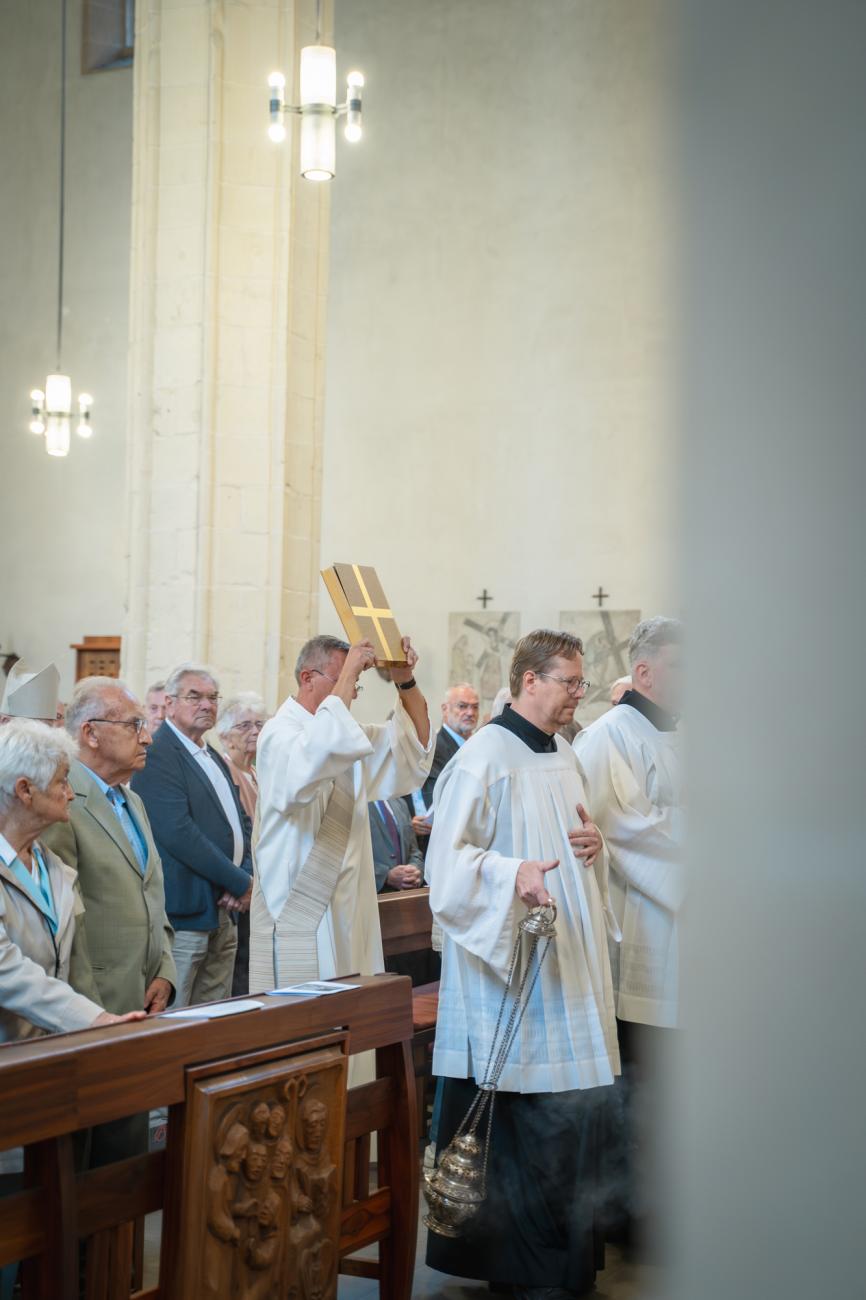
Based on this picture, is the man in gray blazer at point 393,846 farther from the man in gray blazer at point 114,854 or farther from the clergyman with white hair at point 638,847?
the man in gray blazer at point 114,854

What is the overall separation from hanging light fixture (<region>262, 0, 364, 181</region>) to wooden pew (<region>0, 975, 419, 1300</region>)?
199 inches

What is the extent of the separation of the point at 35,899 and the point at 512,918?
1298 millimetres

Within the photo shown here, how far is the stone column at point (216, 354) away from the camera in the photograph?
7.72m

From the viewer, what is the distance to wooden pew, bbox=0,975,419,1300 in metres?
2.70

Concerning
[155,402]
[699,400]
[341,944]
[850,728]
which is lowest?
[341,944]

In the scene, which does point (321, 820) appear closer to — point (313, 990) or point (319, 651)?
point (319, 651)

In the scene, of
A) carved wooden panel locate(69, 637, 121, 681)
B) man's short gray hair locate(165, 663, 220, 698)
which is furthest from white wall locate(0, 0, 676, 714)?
man's short gray hair locate(165, 663, 220, 698)

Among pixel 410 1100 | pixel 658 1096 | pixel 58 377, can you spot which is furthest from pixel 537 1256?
pixel 58 377

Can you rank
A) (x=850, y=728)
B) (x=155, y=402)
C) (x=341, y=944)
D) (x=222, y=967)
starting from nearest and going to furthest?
(x=850, y=728) < (x=341, y=944) < (x=222, y=967) < (x=155, y=402)

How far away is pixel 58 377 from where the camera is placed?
559 inches

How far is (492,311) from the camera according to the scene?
1401 centimetres

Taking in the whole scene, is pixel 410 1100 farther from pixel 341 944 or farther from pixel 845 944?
pixel 845 944

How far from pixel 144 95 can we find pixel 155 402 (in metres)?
1.78

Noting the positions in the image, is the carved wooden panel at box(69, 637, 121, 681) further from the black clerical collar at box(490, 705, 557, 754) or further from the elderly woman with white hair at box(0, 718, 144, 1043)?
the elderly woman with white hair at box(0, 718, 144, 1043)
